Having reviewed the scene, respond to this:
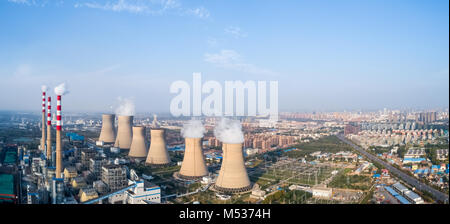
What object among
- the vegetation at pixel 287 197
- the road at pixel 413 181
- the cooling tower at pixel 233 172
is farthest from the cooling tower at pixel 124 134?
the road at pixel 413 181

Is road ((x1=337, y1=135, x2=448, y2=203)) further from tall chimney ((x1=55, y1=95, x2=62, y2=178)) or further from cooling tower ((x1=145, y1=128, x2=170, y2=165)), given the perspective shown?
tall chimney ((x1=55, y1=95, x2=62, y2=178))

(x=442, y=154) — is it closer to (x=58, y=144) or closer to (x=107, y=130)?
(x=58, y=144)

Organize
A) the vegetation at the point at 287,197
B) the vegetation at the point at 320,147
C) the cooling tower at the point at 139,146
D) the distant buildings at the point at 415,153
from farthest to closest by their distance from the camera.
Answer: the vegetation at the point at 320,147, the distant buildings at the point at 415,153, the cooling tower at the point at 139,146, the vegetation at the point at 287,197

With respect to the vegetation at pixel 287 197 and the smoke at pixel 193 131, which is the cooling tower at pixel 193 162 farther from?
the vegetation at pixel 287 197

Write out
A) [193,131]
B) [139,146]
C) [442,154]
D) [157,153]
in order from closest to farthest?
[193,131] → [157,153] → [139,146] → [442,154]

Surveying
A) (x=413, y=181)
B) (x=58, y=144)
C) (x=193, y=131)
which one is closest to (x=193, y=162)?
(x=193, y=131)
